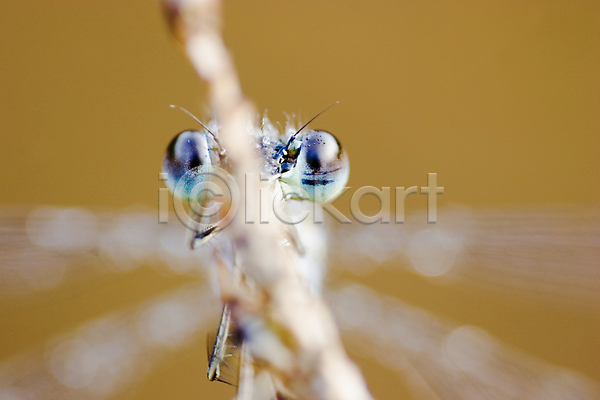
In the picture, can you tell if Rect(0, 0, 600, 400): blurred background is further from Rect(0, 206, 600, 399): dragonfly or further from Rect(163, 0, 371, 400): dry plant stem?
Rect(163, 0, 371, 400): dry plant stem

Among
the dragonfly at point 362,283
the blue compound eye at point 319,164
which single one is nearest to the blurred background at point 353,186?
the dragonfly at point 362,283

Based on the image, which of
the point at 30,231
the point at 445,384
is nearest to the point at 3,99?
the point at 30,231


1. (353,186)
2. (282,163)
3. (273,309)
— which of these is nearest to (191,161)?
(282,163)

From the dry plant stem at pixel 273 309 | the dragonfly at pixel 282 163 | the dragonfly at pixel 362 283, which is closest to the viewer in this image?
the dry plant stem at pixel 273 309

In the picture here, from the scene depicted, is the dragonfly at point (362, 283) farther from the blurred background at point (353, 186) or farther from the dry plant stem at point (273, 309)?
the dry plant stem at point (273, 309)

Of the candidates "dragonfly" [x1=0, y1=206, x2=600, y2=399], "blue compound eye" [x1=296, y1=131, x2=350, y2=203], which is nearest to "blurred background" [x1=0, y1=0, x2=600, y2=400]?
"dragonfly" [x1=0, y1=206, x2=600, y2=399]

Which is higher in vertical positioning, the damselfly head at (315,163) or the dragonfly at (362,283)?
the damselfly head at (315,163)
